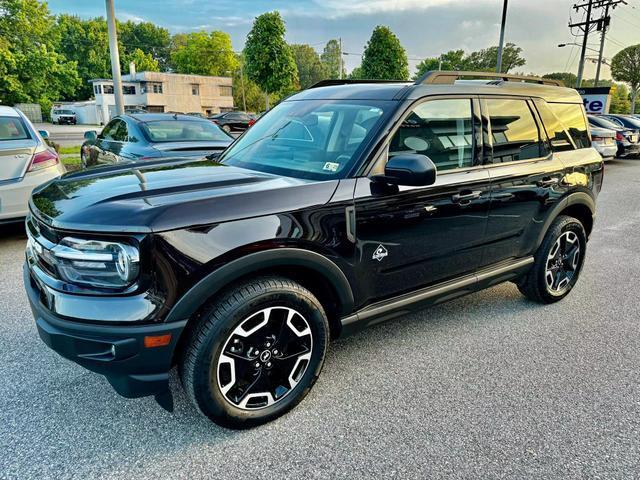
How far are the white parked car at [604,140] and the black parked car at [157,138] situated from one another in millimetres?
11319

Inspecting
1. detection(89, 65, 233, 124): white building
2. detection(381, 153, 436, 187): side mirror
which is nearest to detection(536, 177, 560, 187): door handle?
detection(381, 153, 436, 187): side mirror

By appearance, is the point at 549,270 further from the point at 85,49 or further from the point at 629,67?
the point at 85,49

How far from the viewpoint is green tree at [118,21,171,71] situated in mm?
96438

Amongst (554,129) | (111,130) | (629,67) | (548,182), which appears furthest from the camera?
(629,67)

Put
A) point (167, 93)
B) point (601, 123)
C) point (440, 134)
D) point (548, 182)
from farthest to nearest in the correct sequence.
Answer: point (167, 93)
point (601, 123)
point (548, 182)
point (440, 134)

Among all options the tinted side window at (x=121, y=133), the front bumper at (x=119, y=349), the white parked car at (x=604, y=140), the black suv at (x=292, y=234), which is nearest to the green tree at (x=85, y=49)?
the tinted side window at (x=121, y=133)

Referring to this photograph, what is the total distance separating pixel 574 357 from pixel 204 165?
9.42ft

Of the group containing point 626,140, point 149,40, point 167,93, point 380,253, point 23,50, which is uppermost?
Answer: point 149,40

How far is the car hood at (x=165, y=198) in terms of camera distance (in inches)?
A: 77.4

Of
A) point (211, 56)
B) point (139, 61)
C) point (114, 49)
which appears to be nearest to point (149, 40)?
point (139, 61)

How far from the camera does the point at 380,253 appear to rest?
2.60 m

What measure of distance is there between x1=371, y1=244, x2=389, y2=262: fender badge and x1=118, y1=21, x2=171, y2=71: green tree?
10720cm

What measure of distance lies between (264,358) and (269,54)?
39151 mm

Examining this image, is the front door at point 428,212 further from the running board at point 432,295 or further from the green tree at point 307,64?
the green tree at point 307,64
